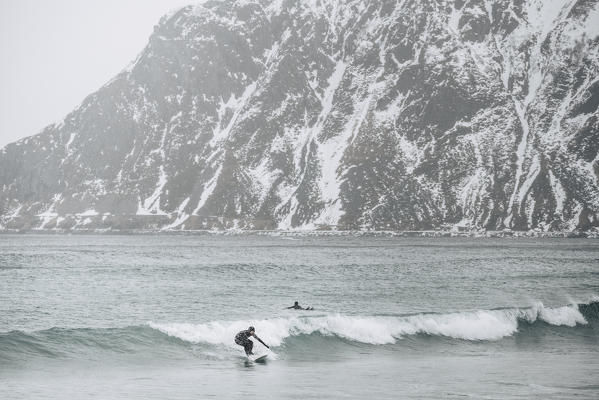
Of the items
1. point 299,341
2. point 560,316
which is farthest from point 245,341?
point 560,316

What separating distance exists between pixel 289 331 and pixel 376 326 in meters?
7.03

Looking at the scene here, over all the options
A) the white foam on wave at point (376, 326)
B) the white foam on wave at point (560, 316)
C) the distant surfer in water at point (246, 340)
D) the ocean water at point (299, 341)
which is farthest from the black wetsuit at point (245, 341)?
the white foam on wave at point (560, 316)

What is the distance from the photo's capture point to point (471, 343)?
51438 mm

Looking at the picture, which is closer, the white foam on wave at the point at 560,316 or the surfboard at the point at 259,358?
the surfboard at the point at 259,358

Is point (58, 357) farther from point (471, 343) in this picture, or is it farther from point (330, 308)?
point (330, 308)

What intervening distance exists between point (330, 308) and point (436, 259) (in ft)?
309

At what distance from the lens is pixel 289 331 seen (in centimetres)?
4953

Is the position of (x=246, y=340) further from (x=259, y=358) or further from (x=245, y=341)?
(x=259, y=358)

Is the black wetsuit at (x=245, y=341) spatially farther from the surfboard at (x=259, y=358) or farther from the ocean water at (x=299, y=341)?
the ocean water at (x=299, y=341)

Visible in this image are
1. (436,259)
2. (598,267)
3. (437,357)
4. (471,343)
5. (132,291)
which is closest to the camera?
(437,357)

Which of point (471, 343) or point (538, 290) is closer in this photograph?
point (471, 343)

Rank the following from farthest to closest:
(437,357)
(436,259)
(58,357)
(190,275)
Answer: (436,259) < (190,275) < (437,357) < (58,357)

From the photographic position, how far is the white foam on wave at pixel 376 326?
47594 millimetres

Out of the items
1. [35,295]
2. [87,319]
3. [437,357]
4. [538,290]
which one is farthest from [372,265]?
[437,357]
